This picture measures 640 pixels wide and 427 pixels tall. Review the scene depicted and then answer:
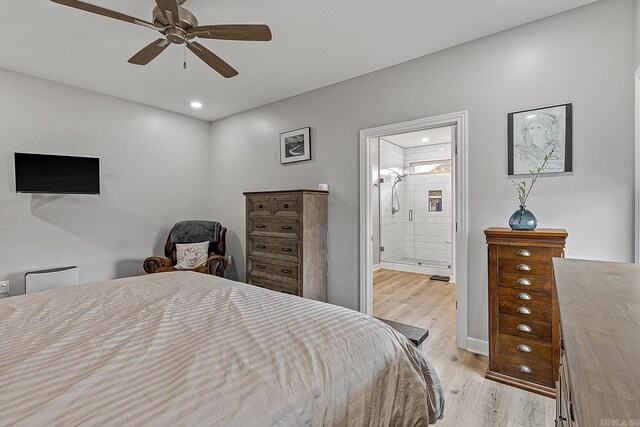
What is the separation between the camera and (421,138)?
5.81m

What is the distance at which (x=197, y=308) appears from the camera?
4.72 feet

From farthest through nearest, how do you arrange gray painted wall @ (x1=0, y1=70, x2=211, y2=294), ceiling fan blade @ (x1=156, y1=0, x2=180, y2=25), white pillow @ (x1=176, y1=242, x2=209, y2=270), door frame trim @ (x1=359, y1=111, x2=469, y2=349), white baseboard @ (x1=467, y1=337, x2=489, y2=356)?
white pillow @ (x1=176, y1=242, x2=209, y2=270), gray painted wall @ (x1=0, y1=70, x2=211, y2=294), door frame trim @ (x1=359, y1=111, x2=469, y2=349), white baseboard @ (x1=467, y1=337, x2=489, y2=356), ceiling fan blade @ (x1=156, y1=0, x2=180, y2=25)

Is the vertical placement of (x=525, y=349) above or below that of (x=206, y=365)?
below

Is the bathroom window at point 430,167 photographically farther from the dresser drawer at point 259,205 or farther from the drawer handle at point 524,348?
the drawer handle at point 524,348

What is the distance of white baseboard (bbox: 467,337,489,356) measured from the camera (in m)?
2.63

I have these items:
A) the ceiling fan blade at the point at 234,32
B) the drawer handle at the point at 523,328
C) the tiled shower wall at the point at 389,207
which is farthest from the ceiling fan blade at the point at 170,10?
the tiled shower wall at the point at 389,207

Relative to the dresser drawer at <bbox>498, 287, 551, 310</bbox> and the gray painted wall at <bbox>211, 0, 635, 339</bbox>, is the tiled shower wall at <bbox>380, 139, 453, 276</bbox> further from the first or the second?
the dresser drawer at <bbox>498, 287, 551, 310</bbox>

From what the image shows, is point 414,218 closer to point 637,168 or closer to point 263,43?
point 637,168

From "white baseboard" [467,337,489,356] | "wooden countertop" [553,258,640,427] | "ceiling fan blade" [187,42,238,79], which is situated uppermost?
"ceiling fan blade" [187,42,238,79]

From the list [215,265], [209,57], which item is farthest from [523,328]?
[215,265]

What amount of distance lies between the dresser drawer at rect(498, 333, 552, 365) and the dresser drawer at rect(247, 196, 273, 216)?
2484 millimetres

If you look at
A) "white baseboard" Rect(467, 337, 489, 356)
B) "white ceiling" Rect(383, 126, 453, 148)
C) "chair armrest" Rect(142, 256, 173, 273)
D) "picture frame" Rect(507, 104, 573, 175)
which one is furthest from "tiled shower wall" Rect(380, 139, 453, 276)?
"chair armrest" Rect(142, 256, 173, 273)

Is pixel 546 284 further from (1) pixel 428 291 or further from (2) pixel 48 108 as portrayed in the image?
(2) pixel 48 108

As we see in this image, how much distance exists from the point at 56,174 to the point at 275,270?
2.60 m
